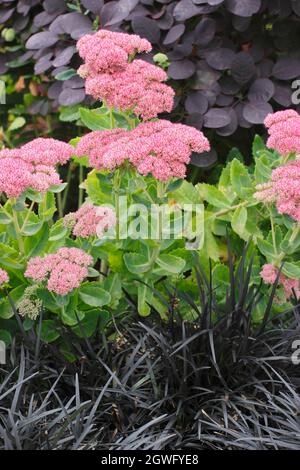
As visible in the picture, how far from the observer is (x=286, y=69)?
3.03 meters

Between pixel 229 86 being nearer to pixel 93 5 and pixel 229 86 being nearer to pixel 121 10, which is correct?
pixel 121 10

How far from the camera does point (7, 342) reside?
92.7 inches

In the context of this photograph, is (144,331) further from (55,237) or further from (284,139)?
(284,139)

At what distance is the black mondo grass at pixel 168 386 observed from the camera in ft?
6.57

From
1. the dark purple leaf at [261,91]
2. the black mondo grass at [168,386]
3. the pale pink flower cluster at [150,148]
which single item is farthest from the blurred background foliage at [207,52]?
the black mondo grass at [168,386]

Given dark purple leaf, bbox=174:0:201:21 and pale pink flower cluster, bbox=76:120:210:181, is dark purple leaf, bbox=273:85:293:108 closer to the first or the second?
dark purple leaf, bbox=174:0:201:21

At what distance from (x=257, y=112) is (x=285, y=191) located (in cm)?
84

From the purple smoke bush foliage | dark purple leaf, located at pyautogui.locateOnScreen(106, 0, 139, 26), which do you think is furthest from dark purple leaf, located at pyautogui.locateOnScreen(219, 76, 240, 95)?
dark purple leaf, located at pyautogui.locateOnScreen(106, 0, 139, 26)

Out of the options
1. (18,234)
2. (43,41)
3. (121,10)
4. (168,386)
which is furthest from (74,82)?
(168,386)

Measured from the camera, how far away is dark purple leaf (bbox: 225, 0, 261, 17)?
2.87m

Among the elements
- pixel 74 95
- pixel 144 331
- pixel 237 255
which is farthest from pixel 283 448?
pixel 74 95

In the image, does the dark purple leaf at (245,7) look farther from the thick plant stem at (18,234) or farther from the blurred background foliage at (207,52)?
the thick plant stem at (18,234)

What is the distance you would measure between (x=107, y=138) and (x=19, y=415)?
79 cm

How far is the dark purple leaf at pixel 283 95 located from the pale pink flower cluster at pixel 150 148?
868 millimetres
